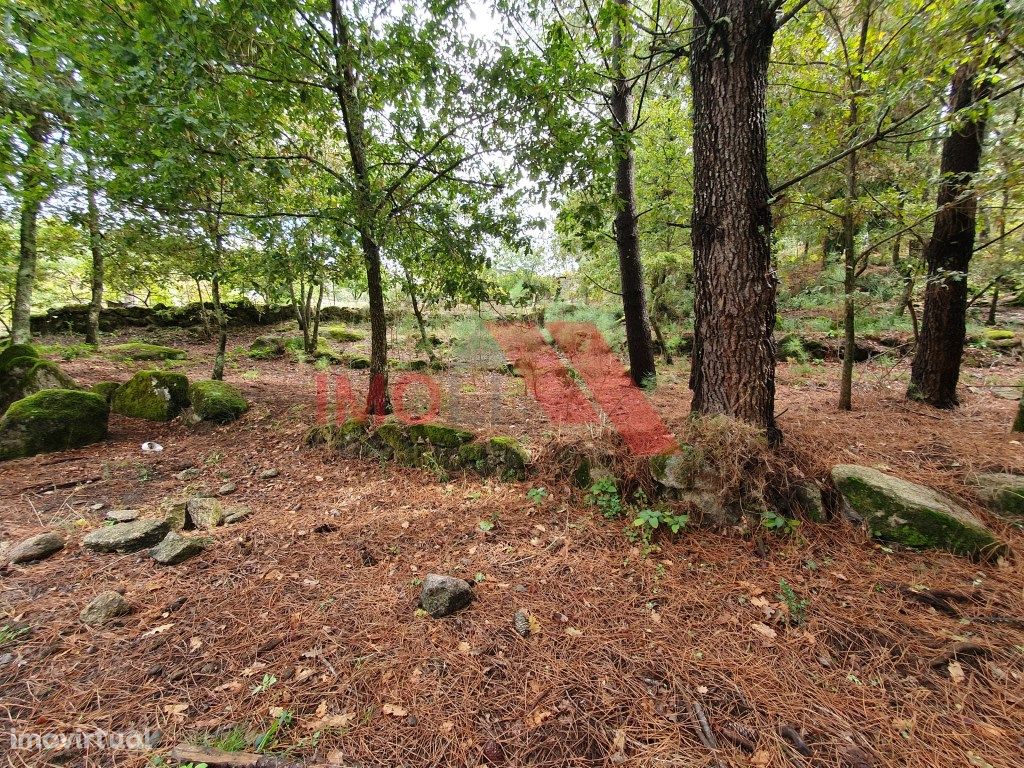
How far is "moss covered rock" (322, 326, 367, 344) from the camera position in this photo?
1416cm

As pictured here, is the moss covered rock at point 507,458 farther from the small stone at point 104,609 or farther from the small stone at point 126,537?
the small stone at point 126,537

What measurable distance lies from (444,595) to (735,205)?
10.6ft

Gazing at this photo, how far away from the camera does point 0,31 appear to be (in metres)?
3.88

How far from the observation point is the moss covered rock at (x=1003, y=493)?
7.45 feet

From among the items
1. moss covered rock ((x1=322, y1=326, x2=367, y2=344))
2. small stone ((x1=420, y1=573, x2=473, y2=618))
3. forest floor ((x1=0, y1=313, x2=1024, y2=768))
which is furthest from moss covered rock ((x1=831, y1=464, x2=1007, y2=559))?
moss covered rock ((x1=322, y1=326, x2=367, y2=344))

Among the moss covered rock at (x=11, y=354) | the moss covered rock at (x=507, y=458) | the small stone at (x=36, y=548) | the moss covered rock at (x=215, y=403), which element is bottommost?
the small stone at (x=36, y=548)

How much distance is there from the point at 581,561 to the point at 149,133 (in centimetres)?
486

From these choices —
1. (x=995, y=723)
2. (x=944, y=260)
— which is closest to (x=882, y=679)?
(x=995, y=723)

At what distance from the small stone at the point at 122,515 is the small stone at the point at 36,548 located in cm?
41

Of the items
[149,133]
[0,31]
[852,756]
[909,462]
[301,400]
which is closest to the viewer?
[852,756]

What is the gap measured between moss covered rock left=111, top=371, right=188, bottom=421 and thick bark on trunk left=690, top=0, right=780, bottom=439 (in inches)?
294

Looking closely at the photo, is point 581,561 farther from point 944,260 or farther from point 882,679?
point 944,260

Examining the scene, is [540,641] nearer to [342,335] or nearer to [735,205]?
[735,205]

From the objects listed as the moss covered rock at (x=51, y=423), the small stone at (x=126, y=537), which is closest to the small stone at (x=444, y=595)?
the small stone at (x=126, y=537)
